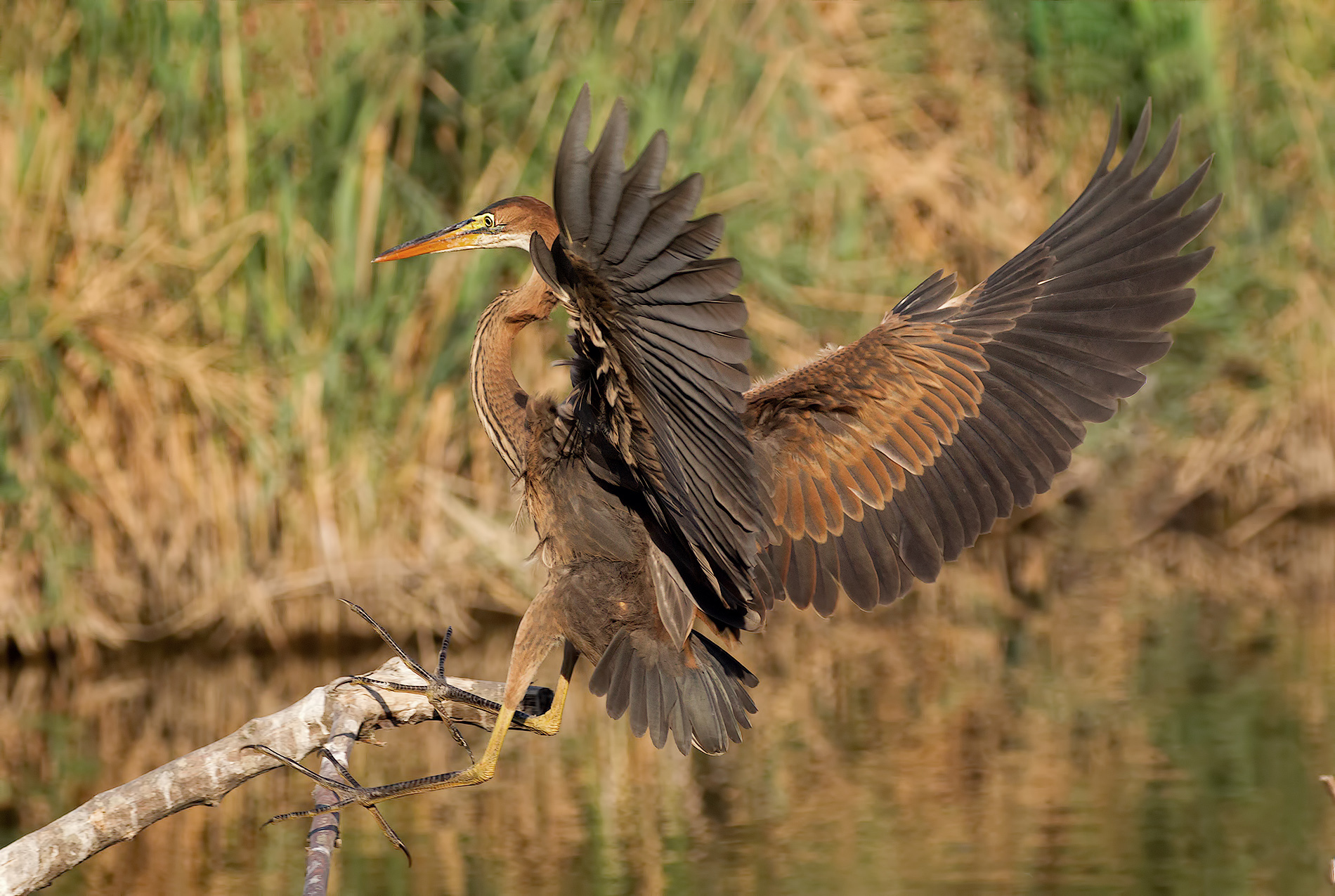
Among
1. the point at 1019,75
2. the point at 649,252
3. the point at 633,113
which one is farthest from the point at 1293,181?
the point at 649,252

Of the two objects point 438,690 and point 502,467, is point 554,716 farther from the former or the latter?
point 502,467

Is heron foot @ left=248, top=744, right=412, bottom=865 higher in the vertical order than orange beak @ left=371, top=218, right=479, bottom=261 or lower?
lower

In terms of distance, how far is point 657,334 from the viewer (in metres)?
2.75

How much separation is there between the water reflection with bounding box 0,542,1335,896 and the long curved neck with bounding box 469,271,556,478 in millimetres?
1824

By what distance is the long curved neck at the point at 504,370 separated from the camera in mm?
3773

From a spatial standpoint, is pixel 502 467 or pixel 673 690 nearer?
pixel 673 690

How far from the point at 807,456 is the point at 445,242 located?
110cm

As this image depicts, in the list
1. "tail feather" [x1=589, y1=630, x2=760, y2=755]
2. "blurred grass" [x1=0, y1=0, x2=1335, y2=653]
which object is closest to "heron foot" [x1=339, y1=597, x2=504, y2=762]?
"tail feather" [x1=589, y1=630, x2=760, y2=755]

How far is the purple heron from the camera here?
341cm

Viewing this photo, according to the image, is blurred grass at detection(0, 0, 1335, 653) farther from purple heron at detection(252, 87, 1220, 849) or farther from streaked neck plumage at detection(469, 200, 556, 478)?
streaked neck plumage at detection(469, 200, 556, 478)

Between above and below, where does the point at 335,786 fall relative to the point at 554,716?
below

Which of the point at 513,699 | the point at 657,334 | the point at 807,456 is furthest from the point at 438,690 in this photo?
the point at 657,334

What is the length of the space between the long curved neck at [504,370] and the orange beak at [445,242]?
198 millimetres

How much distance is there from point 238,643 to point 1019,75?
5.25 metres
